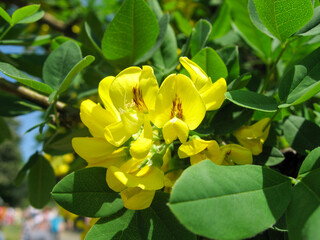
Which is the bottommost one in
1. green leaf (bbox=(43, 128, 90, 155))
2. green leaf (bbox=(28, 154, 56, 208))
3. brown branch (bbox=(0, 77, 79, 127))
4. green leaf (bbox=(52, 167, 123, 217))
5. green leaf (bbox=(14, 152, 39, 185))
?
green leaf (bbox=(28, 154, 56, 208))

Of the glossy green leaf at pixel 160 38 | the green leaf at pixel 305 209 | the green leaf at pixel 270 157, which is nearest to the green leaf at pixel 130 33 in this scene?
the glossy green leaf at pixel 160 38

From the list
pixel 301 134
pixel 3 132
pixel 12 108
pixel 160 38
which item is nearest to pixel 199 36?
pixel 160 38

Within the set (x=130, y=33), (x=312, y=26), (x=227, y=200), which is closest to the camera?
(x=227, y=200)

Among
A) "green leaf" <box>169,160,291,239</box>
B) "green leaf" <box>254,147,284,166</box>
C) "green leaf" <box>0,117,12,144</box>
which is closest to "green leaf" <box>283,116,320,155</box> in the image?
"green leaf" <box>254,147,284,166</box>

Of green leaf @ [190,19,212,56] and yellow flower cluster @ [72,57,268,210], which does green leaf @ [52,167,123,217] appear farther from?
green leaf @ [190,19,212,56]

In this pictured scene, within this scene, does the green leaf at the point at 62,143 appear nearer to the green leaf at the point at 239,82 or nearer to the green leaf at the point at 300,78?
the green leaf at the point at 239,82

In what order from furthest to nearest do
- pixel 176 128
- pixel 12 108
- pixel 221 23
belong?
pixel 221 23
pixel 12 108
pixel 176 128

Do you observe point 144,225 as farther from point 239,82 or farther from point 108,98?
point 239,82
